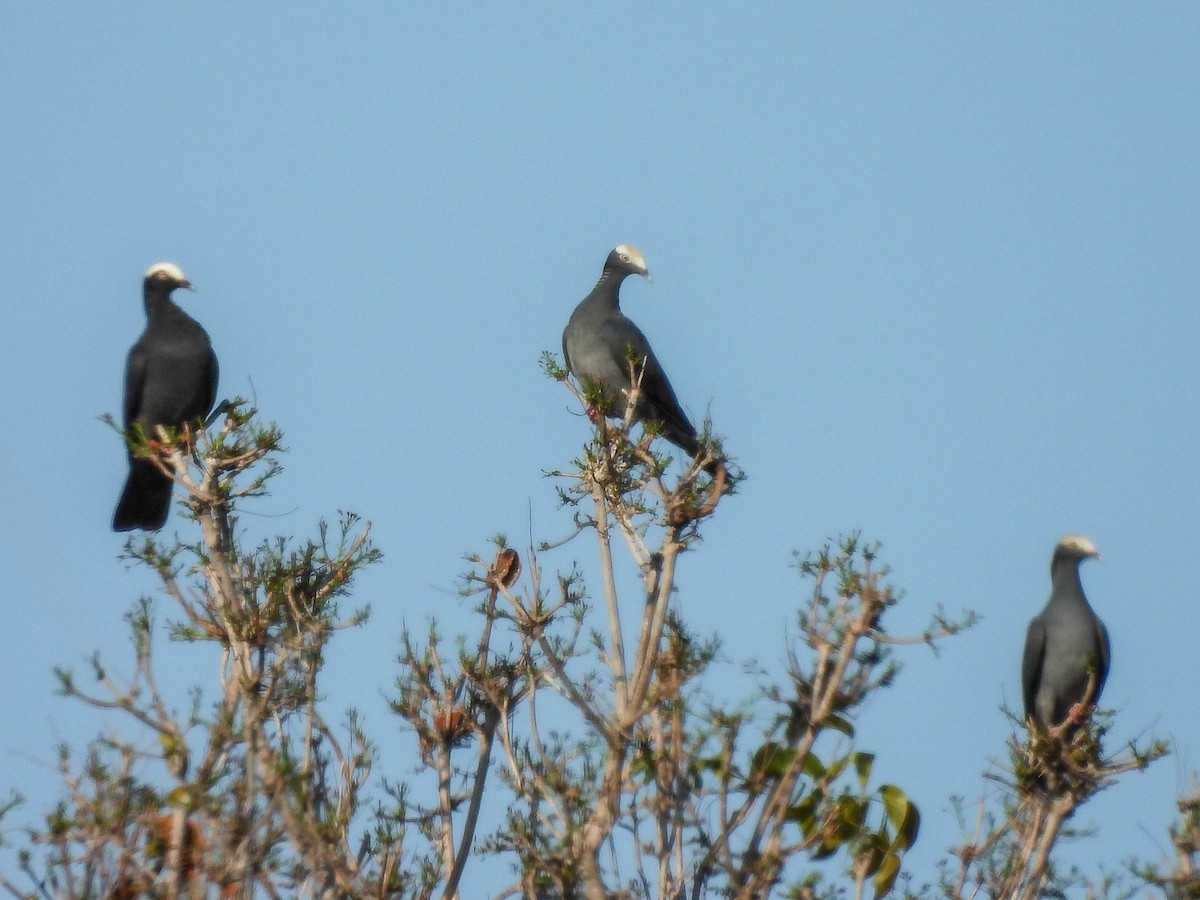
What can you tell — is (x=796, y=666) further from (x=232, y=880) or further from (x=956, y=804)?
(x=232, y=880)

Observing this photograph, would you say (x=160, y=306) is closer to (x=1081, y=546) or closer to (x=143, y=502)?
(x=143, y=502)

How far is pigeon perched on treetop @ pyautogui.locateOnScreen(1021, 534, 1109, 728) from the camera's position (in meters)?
11.0

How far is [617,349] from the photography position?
11.4 m

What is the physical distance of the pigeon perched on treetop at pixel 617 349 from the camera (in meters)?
11.1

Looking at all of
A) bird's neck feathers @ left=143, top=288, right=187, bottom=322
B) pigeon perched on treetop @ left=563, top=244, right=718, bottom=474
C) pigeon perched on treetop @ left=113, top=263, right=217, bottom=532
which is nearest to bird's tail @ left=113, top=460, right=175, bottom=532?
pigeon perched on treetop @ left=113, top=263, right=217, bottom=532

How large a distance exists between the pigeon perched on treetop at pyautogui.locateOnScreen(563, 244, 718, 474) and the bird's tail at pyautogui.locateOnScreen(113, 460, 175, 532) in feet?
8.45

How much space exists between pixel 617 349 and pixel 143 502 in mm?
3041

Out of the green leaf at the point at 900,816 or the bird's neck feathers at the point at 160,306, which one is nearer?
the green leaf at the point at 900,816

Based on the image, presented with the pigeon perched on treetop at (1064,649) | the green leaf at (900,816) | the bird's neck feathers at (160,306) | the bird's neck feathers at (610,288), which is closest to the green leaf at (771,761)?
the green leaf at (900,816)

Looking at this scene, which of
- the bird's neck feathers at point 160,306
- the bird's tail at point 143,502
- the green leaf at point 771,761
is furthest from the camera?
the bird's neck feathers at point 160,306

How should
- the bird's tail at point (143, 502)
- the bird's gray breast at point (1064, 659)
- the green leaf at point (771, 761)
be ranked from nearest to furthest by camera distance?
1. the green leaf at point (771, 761)
2. the bird's tail at point (143, 502)
3. the bird's gray breast at point (1064, 659)

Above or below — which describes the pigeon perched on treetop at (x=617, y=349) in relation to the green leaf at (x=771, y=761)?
above

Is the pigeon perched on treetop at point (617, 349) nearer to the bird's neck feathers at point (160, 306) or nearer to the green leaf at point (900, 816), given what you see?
the bird's neck feathers at point (160, 306)

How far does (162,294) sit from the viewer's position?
11406 mm
